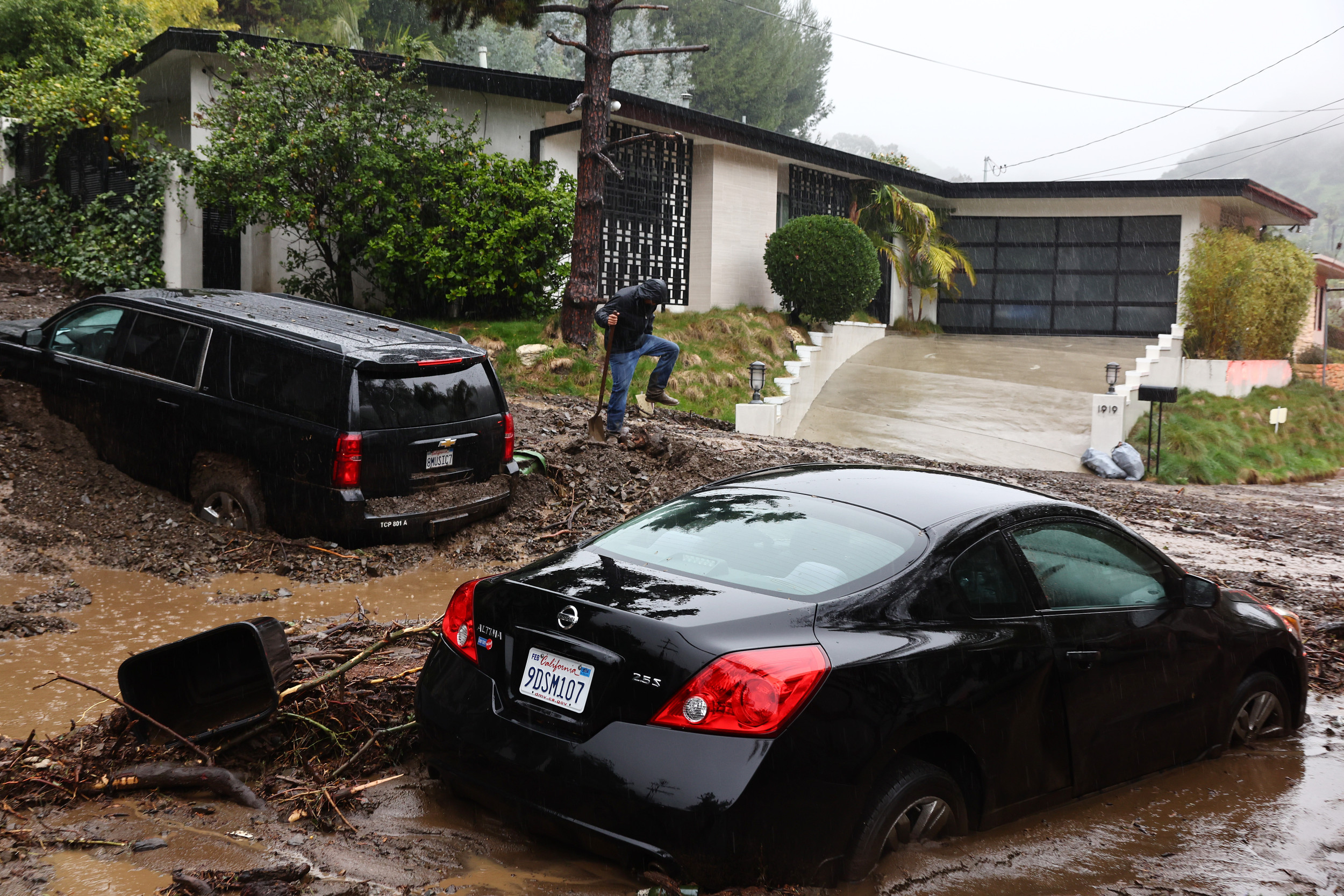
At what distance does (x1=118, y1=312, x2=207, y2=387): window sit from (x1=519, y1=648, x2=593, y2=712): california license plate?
16.9 ft

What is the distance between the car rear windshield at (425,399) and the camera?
706 cm

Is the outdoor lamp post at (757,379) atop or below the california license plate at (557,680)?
atop

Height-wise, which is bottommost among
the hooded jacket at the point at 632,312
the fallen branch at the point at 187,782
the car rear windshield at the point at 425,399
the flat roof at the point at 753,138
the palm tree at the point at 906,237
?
the fallen branch at the point at 187,782

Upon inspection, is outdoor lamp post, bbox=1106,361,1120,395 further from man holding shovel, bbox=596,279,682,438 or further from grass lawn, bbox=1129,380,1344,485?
man holding shovel, bbox=596,279,682,438

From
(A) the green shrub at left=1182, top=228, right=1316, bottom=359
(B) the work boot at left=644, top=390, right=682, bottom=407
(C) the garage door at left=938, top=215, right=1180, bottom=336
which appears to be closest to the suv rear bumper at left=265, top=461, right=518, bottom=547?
(B) the work boot at left=644, top=390, right=682, bottom=407

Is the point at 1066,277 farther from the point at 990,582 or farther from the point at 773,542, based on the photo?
the point at 773,542

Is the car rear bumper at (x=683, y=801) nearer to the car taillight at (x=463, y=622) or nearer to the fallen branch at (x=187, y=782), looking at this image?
the car taillight at (x=463, y=622)

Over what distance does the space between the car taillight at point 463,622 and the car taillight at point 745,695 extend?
0.85 meters

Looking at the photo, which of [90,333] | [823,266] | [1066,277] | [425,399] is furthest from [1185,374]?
[90,333]

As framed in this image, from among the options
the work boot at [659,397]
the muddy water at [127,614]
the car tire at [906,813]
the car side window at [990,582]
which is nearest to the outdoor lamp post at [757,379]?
the work boot at [659,397]

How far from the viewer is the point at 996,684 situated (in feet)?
11.7

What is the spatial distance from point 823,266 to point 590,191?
20.6ft

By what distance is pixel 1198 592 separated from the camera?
4527 mm

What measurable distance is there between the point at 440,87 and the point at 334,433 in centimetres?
1131
